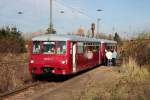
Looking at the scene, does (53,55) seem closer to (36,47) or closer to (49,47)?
(49,47)

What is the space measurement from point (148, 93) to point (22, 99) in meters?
5.10

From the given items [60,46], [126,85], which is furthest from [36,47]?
[126,85]

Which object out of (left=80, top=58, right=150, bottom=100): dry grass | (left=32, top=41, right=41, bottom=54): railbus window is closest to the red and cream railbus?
(left=32, top=41, right=41, bottom=54): railbus window

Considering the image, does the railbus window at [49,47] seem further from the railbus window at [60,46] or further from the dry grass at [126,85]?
the dry grass at [126,85]

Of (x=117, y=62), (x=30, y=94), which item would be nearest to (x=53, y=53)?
(x=30, y=94)

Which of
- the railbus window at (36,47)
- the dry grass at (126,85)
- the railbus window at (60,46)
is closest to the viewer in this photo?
the dry grass at (126,85)

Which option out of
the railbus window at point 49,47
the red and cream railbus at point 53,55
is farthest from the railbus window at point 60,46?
the railbus window at point 49,47

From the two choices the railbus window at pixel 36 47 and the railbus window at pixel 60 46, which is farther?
the railbus window at pixel 36 47

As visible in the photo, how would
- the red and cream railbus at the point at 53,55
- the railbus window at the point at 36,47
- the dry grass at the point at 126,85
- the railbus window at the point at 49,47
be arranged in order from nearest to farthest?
the dry grass at the point at 126,85 < the red and cream railbus at the point at 53,55 < the railbus window at the point at 49,47 < the railbus window at the point at 36,47

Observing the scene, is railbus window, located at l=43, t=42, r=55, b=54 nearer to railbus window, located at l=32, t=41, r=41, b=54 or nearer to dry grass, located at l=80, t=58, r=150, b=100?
railbus window, located at l=32, t=41, r=41, b=54

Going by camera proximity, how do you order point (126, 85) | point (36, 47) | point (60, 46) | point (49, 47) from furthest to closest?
1. point (36, 47)
2. point (49, 47)
3. point (60, 46)
4. point (126, 85)

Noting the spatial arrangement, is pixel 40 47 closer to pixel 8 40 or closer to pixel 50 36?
pixel 50 36

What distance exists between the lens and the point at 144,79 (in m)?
21.2

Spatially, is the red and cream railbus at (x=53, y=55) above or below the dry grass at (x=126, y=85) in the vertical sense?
above
